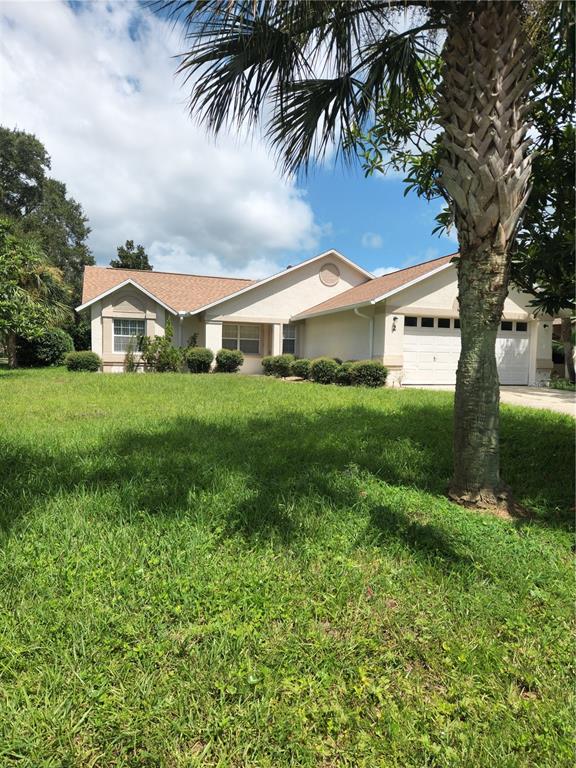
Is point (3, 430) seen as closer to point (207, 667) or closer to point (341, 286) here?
point (207, 667)

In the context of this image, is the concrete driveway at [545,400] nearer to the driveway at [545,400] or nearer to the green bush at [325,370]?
the driveway at [545,400]

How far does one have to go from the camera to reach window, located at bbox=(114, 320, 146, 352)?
19812 millimetres

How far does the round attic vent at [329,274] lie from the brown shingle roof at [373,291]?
0.93 metres

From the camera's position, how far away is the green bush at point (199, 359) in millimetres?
18984

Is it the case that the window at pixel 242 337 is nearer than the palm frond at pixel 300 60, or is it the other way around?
the palm frond at pixel 300 60

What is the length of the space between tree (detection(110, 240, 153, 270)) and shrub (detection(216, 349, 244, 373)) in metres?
35.2

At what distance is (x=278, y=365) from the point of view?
19.3 metres

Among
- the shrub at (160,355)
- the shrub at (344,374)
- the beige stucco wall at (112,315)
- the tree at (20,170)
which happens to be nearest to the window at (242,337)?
the shrub at (160,355)

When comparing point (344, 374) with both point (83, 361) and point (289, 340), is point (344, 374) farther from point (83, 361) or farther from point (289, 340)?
point (83, 361)

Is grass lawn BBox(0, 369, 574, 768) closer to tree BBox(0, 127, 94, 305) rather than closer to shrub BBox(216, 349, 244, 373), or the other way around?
shrub BBox(216, 349, 244, 373)

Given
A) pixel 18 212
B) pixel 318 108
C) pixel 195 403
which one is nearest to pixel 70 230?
pixel 18 212

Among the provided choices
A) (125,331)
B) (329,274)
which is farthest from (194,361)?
(329,274)

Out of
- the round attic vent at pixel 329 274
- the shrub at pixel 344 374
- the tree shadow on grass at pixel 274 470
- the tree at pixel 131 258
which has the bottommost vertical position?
the tree shadow on grass at pixel 274 470

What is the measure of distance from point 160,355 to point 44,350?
23.7 feet
